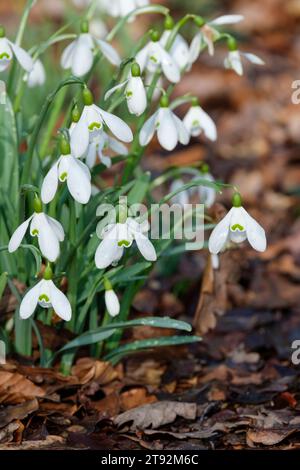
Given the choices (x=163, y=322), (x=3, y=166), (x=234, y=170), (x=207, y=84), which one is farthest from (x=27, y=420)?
(x=207, y=84)

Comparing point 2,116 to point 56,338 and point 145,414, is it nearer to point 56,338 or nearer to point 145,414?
point 56,338

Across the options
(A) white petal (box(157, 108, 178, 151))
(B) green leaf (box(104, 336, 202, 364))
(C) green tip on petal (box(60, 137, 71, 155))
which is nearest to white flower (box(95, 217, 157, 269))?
(C) green tip on petal (box(60, 137, 71, 155))

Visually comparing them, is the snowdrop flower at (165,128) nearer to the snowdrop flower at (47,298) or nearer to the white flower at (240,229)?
the white flower at (240,229)

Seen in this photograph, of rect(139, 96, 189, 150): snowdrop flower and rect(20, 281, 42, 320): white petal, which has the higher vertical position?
rect(139, 96, 189, 150): snowdrop flower

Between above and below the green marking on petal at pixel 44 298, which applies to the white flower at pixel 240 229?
above

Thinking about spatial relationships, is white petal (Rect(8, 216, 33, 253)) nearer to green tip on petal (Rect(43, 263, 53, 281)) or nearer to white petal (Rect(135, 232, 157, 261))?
green tip on petal (Rect(43, 263, 53, 281))

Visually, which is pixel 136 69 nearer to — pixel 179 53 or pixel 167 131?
pixel 167 131

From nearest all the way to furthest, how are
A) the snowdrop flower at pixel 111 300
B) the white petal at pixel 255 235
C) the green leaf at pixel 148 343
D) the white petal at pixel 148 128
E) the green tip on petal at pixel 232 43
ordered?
the white petal at pixel 255 235 < the snowdrop flower at pixel 111 300 < the white petal at pixel 148 128 < the green leaf at pixel 148 343 < the green tip on petal at pixel 232 43

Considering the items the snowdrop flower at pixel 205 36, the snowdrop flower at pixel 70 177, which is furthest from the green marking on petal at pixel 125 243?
the snowdrop flower at pixel 205 36
